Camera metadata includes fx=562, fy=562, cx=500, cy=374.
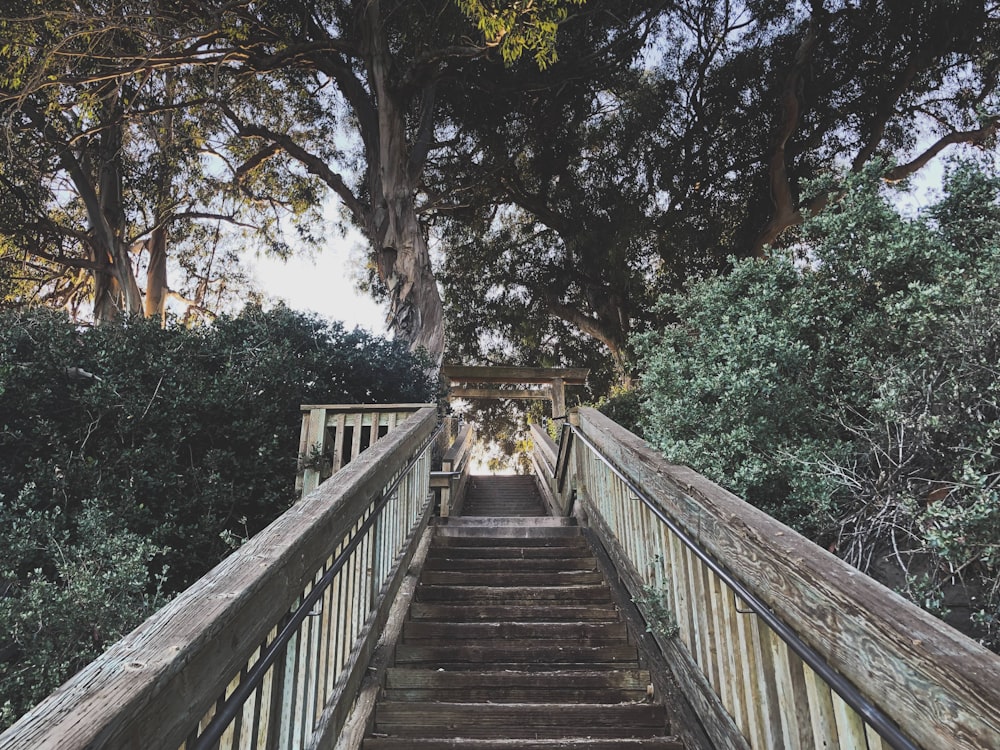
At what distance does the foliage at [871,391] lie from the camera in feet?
7.77

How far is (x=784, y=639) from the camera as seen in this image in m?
1.60

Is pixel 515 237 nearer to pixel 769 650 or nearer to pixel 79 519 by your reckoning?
pixel 79 519

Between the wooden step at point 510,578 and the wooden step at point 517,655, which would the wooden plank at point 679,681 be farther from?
the wooden step at point 510,578

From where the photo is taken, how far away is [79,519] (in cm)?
368

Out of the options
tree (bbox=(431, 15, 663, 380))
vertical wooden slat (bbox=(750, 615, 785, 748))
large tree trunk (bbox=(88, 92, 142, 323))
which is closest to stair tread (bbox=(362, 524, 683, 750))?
vertical wooden slat (bbox=(750, 615, 785, 748))

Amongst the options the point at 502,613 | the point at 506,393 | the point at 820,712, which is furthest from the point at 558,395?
the point at 820,712

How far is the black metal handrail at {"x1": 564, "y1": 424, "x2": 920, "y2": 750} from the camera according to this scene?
120 centimetres

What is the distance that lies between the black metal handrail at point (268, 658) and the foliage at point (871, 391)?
1668 mm

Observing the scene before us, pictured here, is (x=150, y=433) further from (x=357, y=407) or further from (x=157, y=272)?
(x=157, y=272)

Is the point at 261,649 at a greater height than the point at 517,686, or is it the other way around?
the point at 261,649

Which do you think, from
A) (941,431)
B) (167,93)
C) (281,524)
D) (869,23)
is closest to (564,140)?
(869,23)

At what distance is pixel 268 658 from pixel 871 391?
9.90 ft

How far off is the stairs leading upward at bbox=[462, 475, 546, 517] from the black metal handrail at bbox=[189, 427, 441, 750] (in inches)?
239

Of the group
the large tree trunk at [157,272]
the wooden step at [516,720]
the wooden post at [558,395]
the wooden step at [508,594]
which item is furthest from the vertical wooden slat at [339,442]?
the large tree trunk at [157,272]
